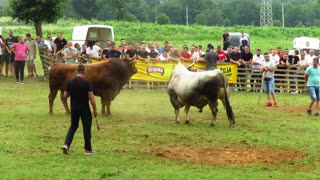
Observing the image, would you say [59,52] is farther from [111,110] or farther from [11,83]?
[111,110]

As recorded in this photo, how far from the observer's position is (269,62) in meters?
23.4

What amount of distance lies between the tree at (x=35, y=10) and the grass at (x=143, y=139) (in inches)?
390

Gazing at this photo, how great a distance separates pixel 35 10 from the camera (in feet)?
111

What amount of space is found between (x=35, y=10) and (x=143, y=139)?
20.1m

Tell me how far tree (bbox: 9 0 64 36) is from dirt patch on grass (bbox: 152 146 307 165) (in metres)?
21.3

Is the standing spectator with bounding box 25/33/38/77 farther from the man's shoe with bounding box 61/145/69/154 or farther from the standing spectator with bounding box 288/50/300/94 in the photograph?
the man's shoe with bounding box 61/145/69/154

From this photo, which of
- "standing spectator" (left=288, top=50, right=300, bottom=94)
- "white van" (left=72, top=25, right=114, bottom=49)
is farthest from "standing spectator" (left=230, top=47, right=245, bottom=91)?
"white van" (left=72, top=25, right=114, bottom=49)

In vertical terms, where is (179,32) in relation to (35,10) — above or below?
below

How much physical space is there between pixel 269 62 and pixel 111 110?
→ 628cm

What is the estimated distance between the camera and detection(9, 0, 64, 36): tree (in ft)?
111

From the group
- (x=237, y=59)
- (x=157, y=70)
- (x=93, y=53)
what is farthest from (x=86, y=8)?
(x=237, y=59)

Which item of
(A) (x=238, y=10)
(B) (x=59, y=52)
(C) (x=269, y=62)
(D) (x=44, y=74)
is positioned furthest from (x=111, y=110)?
(A) (x=238, y=10)

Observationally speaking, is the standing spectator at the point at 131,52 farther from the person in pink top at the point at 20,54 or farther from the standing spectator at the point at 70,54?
the person in pink top at the point at 20,54

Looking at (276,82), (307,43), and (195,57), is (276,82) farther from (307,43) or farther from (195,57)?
(307,43)
